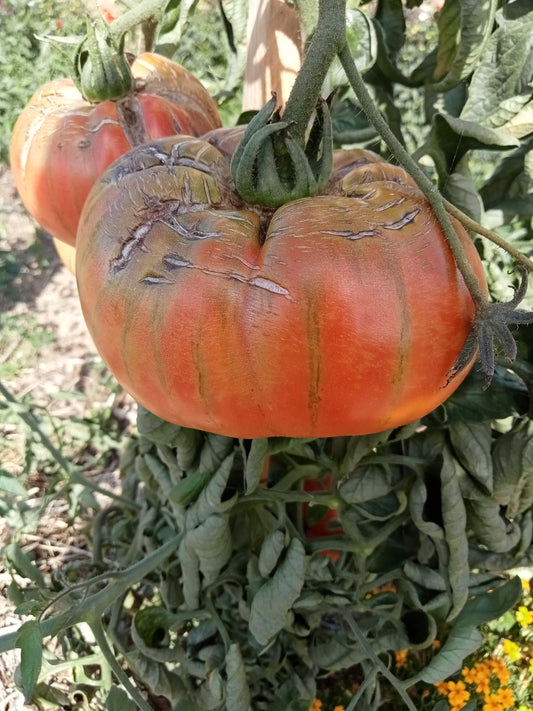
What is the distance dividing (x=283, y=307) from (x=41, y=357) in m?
1.56

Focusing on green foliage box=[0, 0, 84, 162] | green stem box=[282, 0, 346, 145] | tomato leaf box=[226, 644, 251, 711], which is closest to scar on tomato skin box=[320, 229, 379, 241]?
green stem box=[282, 0, 346, 145]

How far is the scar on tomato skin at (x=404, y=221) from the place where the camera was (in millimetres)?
577

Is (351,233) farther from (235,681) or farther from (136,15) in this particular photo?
(235,681)

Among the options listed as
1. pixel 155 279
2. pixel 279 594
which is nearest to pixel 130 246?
pixel 155 279

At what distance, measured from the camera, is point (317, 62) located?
0.57 meters

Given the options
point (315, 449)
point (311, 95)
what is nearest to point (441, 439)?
point (315, 449)

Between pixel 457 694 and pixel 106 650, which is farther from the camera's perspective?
pixel 457 694

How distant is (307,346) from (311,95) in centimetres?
23

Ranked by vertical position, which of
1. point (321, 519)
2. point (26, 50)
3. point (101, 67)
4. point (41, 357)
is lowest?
point (41, 357)

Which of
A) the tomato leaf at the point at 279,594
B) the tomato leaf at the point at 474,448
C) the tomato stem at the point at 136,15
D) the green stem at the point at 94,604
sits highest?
the tomato stem at the point at 136,15

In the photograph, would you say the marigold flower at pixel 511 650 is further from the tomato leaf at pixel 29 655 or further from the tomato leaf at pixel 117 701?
the tomato leaf at pixel 29 655

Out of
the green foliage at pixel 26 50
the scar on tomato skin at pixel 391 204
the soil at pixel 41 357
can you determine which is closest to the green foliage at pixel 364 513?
the scar on tomato skin at pixel 391 204

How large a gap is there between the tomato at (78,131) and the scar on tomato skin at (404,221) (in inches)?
16.4

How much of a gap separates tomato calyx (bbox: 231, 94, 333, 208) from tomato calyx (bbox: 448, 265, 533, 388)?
0.20m
